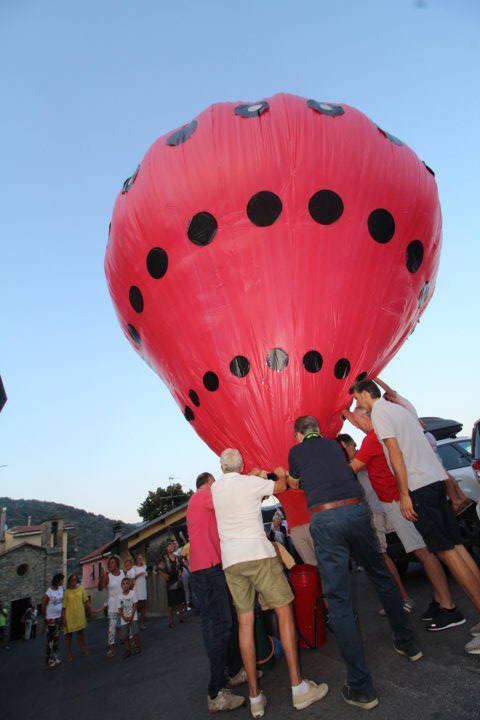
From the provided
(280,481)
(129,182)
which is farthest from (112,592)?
(129,182)

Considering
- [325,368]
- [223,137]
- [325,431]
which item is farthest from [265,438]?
[223,137]

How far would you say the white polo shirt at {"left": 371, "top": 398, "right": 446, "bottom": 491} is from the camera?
328 cm

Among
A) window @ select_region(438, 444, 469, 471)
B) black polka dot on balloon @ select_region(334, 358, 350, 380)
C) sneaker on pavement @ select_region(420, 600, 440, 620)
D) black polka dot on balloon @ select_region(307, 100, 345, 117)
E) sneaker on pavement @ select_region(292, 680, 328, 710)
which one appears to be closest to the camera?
sneaker on pavement @ select_region(292, 680, 328, 710)

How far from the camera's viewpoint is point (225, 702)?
326 cm

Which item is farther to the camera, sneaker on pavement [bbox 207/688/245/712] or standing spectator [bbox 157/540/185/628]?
standing spectator [bbox 157/540/185/628]

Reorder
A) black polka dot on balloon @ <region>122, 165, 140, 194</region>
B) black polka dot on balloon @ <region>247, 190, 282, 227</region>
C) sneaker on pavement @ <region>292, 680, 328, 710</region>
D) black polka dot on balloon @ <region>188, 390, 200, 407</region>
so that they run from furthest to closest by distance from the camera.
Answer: black polka dot on balloon @ <region>122, 165, 140, 194</region> < black polka dot on balloon @ <region>188, 390, 200, 407</region> < black polka dot on balloon @ <region>247, 190, 282, 227</region> < sneaker on pavement @ <region>292, 680, 328, 710</region>

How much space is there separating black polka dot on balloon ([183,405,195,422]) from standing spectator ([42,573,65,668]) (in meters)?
5.54

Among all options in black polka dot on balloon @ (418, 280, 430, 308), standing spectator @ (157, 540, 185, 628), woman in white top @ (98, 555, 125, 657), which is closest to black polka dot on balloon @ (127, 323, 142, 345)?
black polka dot on balloon @ (418, 280, 430, 308)

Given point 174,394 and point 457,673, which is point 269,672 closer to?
point 457,673

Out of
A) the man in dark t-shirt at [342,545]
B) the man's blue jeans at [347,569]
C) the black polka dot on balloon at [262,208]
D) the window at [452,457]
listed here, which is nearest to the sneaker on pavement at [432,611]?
the man in dark t-shirt at [342,545]

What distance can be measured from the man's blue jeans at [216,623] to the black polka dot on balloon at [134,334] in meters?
2.94

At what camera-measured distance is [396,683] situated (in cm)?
Result: 277

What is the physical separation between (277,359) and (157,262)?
5.90ft

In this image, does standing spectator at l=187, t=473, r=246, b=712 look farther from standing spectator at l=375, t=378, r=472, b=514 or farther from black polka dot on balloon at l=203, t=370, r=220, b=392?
standing spectator at l=375, t=378, r=472, b=514
